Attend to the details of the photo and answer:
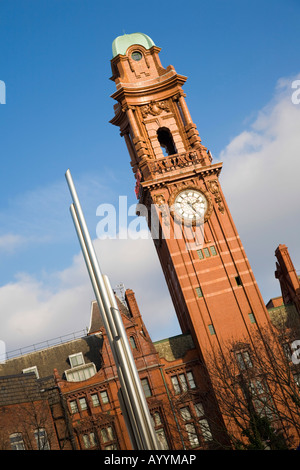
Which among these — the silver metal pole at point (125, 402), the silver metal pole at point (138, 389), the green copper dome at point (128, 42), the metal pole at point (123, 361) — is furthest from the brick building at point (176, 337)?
the silver metal pole at point (138, 389)

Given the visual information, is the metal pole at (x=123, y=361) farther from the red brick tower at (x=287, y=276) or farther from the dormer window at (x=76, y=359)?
the red brick tower at (x=287, y=276)

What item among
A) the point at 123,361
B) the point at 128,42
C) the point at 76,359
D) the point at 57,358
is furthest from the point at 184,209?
the point at 123,361

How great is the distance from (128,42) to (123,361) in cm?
5519

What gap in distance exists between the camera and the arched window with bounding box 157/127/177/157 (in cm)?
5945

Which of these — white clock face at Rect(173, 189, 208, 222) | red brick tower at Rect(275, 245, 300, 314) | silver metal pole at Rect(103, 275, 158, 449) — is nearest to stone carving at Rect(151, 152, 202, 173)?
white clock face at Rect(173, 189, 208, 222)

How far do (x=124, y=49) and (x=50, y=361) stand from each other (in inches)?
1462

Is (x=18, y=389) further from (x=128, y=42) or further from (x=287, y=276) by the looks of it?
(x=128, y=42)

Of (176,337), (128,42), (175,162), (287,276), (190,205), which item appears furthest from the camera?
(128,42)

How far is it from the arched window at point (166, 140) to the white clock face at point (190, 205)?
796cm

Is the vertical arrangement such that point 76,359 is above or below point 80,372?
above

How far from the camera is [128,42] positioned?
203 ft
